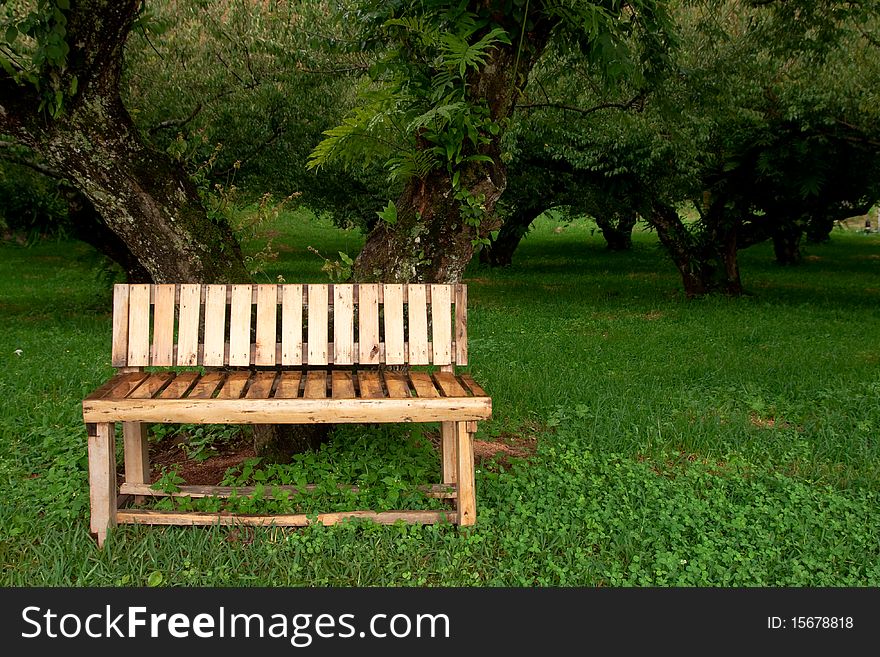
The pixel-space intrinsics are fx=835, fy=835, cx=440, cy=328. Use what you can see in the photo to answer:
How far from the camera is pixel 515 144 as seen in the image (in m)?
13.3

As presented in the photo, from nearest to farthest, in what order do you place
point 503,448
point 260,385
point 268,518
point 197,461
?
point 268,518 → point 260,385 → point 197,461 → point 503,448

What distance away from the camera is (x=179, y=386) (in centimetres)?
432

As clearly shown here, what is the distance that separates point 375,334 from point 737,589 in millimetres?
2254

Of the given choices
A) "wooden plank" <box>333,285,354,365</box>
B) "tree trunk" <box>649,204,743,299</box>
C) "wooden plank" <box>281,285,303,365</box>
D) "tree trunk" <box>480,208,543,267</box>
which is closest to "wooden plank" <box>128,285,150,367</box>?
"wooden plank" <box>281,285,303,365</box>

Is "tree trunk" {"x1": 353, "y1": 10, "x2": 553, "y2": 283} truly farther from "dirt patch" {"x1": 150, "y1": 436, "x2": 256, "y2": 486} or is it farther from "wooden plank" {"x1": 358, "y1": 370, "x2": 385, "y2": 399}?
"dirt patch" {"x1": 150, "y1": 436, "x2": 256, "y2": 486}

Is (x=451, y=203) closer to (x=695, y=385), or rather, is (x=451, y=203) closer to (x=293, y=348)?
(x=293, y=348)

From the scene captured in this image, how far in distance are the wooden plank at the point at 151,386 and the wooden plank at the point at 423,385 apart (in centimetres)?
132

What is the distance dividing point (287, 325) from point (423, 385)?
33.7 inches

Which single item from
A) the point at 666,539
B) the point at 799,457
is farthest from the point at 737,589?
the point at 799,457

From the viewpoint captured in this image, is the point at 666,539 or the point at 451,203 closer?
the point at 666,539

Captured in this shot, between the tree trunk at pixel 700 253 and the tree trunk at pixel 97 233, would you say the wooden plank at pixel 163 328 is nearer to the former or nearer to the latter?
the tree trunk at pixel 97 233

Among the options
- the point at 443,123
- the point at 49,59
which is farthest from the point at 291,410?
the point at 49,59

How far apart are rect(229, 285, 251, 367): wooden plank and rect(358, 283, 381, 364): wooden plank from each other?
61 cm

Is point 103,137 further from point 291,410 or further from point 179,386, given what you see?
point 291,410
